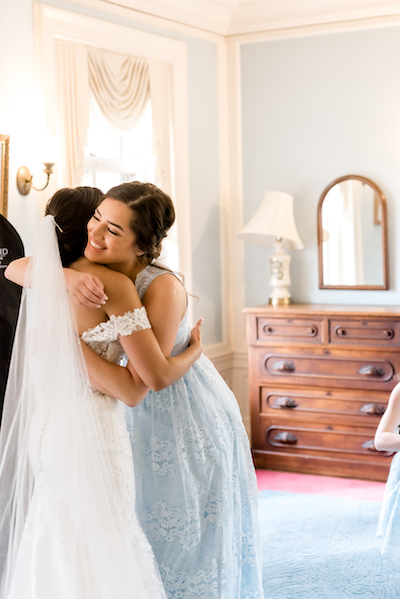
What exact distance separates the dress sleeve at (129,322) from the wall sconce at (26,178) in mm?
1930

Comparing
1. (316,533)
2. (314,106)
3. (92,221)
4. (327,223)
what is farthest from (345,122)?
(92,221)

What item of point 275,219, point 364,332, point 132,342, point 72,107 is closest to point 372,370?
point 364,332

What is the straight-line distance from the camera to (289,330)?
14.2 ft

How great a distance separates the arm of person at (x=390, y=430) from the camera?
8.53ft

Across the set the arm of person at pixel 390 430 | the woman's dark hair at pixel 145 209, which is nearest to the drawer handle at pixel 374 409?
the arm of person at pixel 390 430

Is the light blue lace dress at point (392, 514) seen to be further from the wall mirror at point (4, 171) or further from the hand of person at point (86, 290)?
the wall mirror at point (4, 171)

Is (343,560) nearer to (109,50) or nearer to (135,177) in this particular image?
(135,177)

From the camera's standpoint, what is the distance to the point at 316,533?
3445mm

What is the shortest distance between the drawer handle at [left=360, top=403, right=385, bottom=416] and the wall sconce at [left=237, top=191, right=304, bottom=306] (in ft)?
3.15

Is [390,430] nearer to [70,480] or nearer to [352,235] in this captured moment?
[70,480]

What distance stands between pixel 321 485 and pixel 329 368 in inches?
28.6

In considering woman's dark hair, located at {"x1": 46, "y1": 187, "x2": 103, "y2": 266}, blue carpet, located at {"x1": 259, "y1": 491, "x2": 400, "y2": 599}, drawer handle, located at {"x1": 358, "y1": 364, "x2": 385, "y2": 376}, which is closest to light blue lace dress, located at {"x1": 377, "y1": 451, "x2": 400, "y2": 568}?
blue carpet, located at {"x1": 259, "y1": 491, "x2": 400, "y2": 599}

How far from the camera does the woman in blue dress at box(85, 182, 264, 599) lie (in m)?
1.88

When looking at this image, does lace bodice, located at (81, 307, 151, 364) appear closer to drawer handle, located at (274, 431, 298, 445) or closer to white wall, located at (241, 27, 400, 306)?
drawer handle, located at (274, 431, 298, 445)
